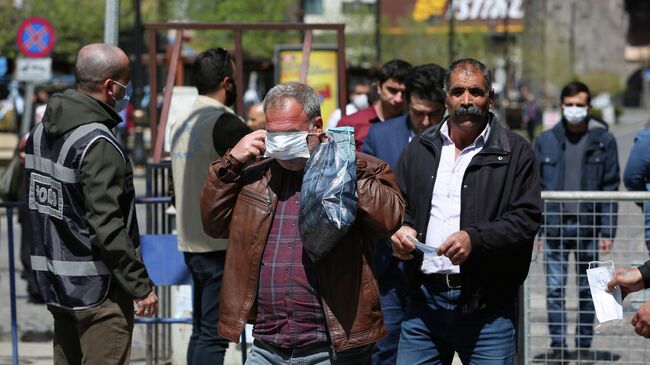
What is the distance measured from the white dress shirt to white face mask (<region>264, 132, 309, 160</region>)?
93 centimetres

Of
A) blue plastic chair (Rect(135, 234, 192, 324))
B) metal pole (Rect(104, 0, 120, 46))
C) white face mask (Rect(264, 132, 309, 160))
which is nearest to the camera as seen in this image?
white face mask (Rect(264, 132, 309, 160))

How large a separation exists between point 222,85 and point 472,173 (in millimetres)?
2006

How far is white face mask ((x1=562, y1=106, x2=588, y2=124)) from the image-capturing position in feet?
28.8

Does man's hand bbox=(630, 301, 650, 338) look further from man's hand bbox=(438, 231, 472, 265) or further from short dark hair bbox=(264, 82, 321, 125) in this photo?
short dark hair bbox=(264, 82, 321, 125)

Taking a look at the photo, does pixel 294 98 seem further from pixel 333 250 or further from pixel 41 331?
pixel 41 331

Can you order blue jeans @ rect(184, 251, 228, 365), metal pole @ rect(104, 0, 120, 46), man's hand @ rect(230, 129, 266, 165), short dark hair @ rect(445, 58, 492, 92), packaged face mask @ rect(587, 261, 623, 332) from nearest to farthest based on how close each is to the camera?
man's hand @ rect(230, 129, 266, 165) → packaged face mask @ rect(587, 261, 623, 332) → short dark hair @ rect(445, 58, 492, 92) → blue jeans @ rect(184, 251, 228, 365) → metal pole @ rect(104, 0, 120, 46)

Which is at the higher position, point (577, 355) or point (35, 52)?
Answer: point (35, 52)

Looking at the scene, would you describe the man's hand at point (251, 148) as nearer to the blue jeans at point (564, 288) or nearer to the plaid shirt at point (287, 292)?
the plaid shirt at point (287, 292)

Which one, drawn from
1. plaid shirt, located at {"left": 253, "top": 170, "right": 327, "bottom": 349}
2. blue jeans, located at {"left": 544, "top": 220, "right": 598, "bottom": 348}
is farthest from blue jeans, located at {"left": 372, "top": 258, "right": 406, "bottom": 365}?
plaid shirt, located at {"left": 253, "top": 170, "right": 327, "bottom": 349}

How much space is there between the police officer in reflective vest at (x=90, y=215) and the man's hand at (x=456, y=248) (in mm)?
1279

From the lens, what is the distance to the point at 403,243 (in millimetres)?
4977

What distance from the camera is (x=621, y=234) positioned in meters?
6.93

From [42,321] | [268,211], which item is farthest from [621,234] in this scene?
[42,321]

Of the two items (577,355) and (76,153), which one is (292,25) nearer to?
(577,355)
